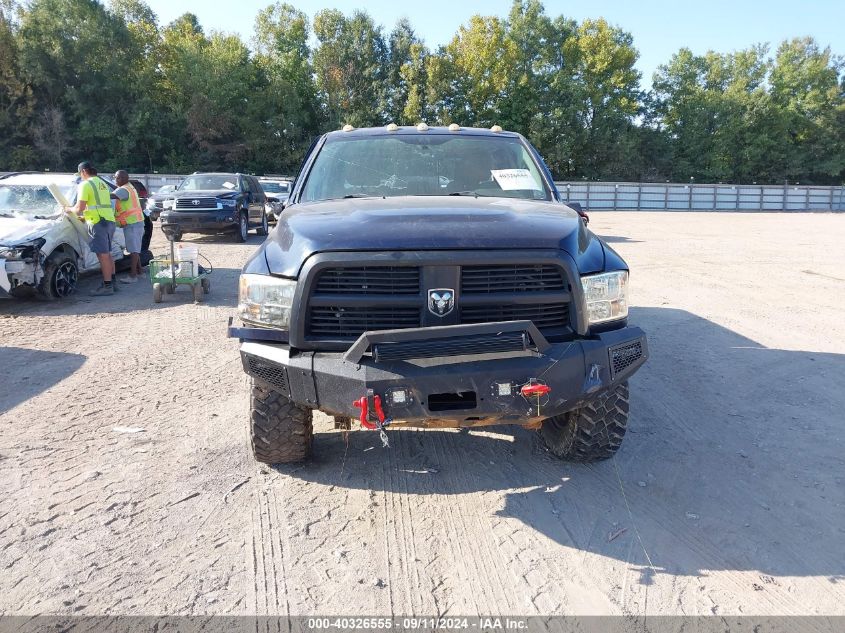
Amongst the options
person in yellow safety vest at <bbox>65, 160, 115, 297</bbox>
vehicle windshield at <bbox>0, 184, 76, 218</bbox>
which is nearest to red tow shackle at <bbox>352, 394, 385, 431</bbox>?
person in yellow safety vest at <bbox>65, 160, 115, 297</bbox>

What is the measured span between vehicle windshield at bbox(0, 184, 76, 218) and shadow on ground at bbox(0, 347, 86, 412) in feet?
11.5

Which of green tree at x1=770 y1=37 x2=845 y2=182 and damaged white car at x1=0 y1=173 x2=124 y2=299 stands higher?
green tree at x1=770 y1=37 x2=845 y2=182

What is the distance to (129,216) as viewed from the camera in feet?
33.9

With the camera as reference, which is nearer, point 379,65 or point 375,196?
point 375,196

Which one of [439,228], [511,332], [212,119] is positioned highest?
[212,119]

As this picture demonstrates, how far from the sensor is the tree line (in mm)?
41125

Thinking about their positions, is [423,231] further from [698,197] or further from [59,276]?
[698,197]

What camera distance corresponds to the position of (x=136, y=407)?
4902 millimetres

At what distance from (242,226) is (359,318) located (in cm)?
1394

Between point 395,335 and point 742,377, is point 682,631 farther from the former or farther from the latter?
point 742,377

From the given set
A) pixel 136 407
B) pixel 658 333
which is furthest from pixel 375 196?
pixel 658 333

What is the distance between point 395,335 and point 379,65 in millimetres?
48134

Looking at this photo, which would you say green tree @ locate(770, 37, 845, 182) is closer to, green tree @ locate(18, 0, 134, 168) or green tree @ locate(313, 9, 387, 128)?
green tree @ locate(313, 9, 387, 128)

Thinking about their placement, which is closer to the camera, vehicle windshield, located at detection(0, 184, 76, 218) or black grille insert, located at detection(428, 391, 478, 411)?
black grille insert, located at detection(428, 391, 478, 411)
